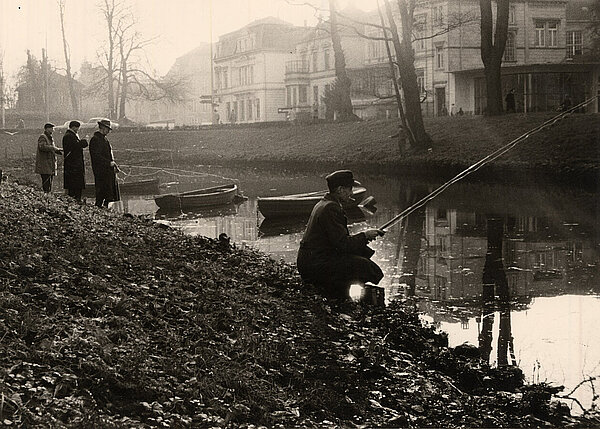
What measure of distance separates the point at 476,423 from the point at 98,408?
2.70 metres

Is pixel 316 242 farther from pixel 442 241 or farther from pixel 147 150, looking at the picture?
pixel 147 150

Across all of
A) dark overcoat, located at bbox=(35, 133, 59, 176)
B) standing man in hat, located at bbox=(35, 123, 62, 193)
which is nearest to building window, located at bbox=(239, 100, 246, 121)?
standing man in hat, located at bbox=(35, 123, 62, 193)

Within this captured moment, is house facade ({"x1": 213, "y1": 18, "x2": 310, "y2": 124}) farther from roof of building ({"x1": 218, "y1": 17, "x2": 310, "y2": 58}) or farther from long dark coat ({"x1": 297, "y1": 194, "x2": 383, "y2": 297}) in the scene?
long dark coat ({"x1": 297, "y1": 194, "x2": 383, "y2": 297})

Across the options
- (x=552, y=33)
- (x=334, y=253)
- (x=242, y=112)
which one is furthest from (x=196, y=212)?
(x=242, y=112)

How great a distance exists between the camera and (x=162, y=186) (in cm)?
3453

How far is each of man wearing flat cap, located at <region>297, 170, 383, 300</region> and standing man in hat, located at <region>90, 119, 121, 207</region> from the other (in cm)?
830

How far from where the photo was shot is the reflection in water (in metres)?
9.12

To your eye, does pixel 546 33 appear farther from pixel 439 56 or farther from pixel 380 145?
pixel 380 145

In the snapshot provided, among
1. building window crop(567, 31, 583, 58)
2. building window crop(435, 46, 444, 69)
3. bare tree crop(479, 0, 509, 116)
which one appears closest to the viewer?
bare tree crop(479, 0, 509, 116)

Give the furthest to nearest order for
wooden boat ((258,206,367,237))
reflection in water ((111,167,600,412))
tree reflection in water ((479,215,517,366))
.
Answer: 1. wooden boat ((258,206,367,237))
2. reflection in water ((111,167,600,412))
3. tree reflection in water ((479,215,517,366))

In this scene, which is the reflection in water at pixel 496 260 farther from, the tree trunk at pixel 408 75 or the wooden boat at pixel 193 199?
the tree trunk at pixel 408 75

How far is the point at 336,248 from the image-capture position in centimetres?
969

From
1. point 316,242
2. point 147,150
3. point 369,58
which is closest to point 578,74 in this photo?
point 369,58

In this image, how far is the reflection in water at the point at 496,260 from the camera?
9125 mm
